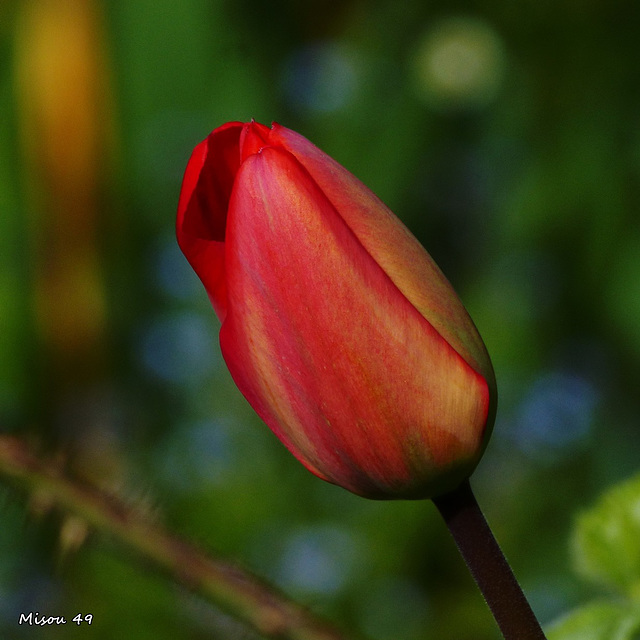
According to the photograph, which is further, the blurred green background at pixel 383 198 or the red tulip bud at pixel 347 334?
the blurred green background at pixel 383 198

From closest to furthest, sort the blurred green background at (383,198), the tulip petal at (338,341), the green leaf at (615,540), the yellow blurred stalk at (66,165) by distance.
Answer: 1. the tulip petal at (338,341)
2. the green leaf at (615,540)
3. the blurred green background at (383,198)
4. the yellow blurred stalk at (66,165)

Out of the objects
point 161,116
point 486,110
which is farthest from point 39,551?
point 486,110

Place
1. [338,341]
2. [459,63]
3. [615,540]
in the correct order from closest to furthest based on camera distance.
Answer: [338,341] < [615,540] < [459,63]

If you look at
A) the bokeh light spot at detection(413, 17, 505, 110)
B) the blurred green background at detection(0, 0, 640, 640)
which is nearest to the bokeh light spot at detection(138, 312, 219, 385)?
the blurred green background at detection(0, 0, 640, 640)

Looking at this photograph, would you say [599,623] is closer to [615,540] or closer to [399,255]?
[615,540]

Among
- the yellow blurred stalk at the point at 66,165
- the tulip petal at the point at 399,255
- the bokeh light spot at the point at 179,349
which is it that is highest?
the tulip petal at the point at 399,255

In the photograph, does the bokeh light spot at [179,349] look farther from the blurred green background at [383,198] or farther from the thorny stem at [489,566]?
→ the thorny stem at [489,566]

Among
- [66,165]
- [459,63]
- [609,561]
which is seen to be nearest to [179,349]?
[66,165]

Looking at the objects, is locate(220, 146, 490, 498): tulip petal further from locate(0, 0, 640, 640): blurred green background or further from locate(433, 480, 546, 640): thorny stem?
locate(0, 0, 640, 640): blurred green background

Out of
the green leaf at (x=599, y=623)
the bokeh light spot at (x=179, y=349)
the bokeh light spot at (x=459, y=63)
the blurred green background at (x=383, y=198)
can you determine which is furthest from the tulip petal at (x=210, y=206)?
the bokeh light spot at (x=179, y=349)

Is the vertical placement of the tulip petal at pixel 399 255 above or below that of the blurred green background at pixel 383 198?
above
